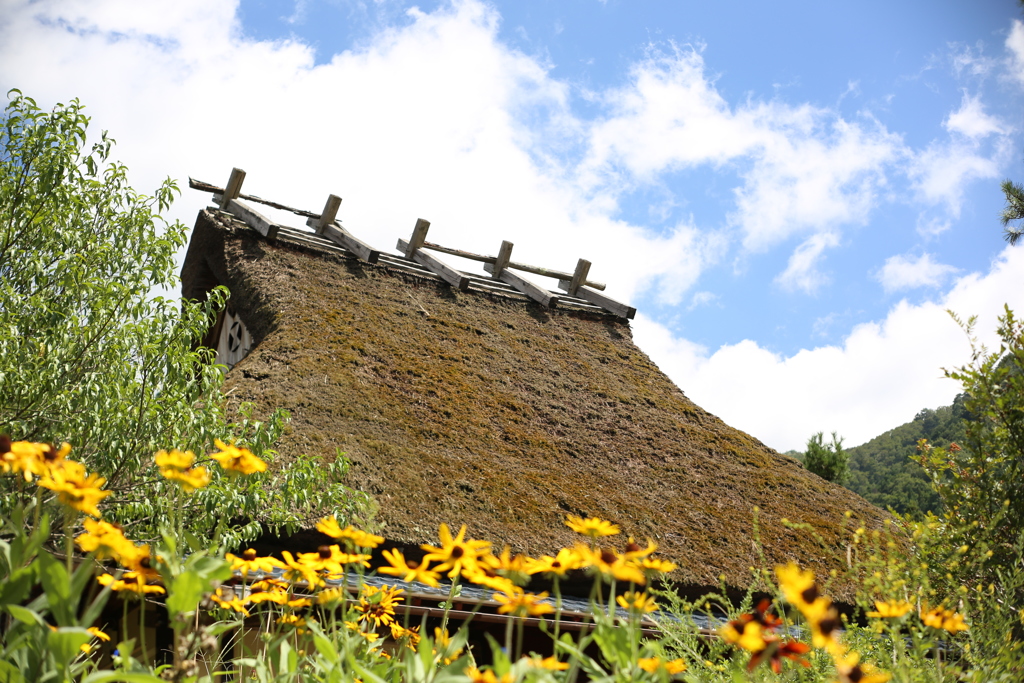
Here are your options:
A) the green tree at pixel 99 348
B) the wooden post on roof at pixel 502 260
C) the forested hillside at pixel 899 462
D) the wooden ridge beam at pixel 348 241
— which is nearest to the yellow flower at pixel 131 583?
the green tree at pixel 99 348

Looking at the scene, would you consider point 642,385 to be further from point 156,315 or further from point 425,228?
point 156,315

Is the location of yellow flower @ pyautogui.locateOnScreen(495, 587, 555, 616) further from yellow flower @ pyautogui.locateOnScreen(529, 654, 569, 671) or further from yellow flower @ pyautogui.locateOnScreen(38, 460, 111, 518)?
yellow flower @ pyautogui.locateOnScreen(38, 460, 111, 518)

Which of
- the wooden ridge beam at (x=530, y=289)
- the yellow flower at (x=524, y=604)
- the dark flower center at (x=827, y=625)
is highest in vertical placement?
the wooden ridge beam at (x=530, y=289)

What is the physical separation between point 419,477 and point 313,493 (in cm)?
124

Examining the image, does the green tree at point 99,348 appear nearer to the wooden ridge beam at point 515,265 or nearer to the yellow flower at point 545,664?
the yellow flower at point 545,664

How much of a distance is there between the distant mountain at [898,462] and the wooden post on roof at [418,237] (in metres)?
7.95

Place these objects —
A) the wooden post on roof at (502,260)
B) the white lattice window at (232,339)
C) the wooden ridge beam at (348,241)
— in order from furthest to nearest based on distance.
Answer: the wooden post on roof at (502,260) < the wooden ridge beam at (348,241) < the white lattice window at (232,339)

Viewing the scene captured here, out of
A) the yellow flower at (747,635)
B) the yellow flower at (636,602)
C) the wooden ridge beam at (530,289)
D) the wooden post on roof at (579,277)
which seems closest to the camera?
the yellow flower at (747,635)

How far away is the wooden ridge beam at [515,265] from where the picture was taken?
935cm

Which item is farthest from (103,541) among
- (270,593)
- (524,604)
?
(524,604)

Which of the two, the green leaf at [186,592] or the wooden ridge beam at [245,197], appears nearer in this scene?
the green leaf at [186,592]

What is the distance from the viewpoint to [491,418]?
644 centimetres

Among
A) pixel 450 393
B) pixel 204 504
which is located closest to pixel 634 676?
pixel 204 504

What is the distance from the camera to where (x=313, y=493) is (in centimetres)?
386
